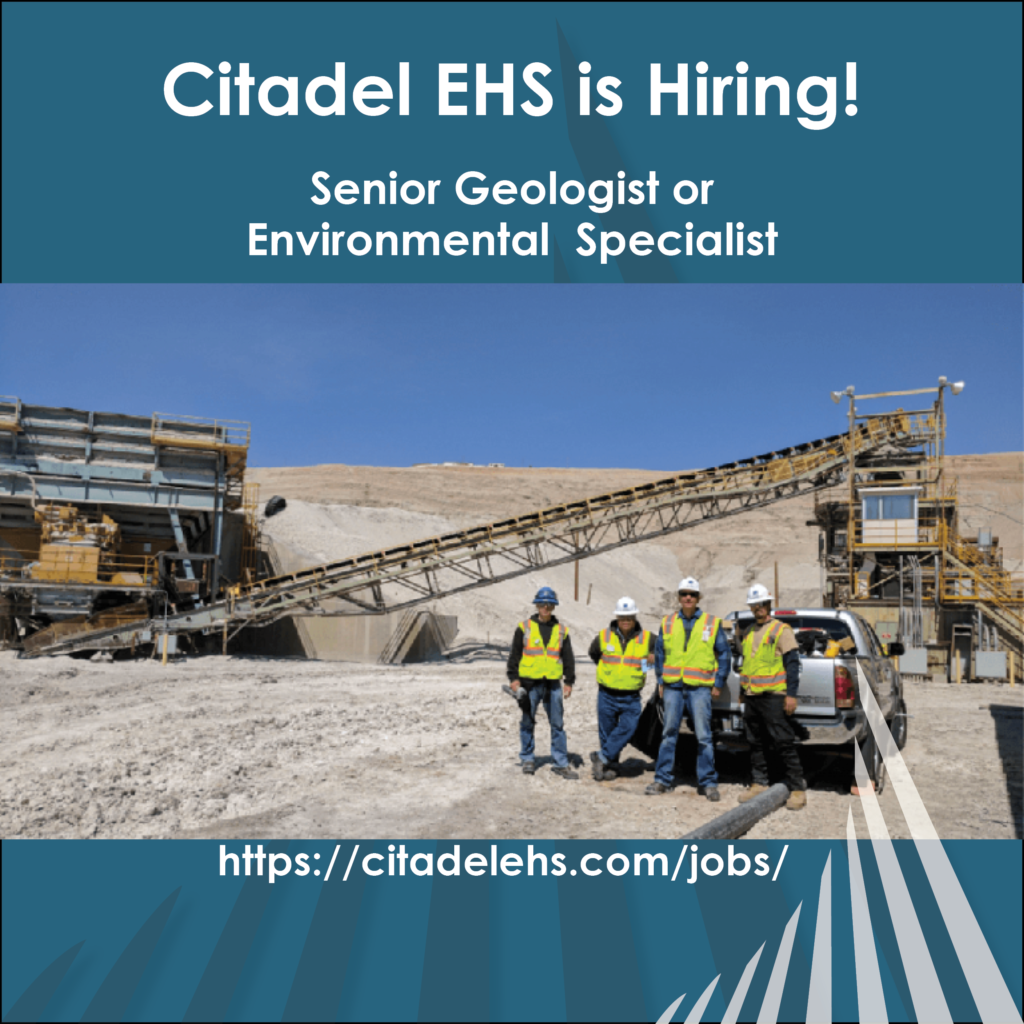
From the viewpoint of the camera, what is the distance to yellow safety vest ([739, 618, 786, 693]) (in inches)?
251

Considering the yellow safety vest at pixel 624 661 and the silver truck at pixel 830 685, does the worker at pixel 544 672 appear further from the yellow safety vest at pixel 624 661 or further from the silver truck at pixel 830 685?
the silver truck at pixel 830 685

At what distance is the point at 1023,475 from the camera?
61031 millimetres

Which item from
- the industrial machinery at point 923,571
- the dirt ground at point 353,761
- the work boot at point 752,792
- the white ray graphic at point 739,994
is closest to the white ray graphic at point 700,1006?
the white ray graphic at point 739,994

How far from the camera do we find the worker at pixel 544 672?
710 cm

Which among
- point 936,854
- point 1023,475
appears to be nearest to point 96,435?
point 936,854

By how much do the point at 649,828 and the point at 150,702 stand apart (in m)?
8.24

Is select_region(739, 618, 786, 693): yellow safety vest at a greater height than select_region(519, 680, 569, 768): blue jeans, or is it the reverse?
select_region(739, 618, 786, 693): yellow safety vest

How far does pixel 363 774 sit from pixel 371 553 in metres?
14.1

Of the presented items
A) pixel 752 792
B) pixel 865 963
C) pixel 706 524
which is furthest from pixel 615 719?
pixel 706 524

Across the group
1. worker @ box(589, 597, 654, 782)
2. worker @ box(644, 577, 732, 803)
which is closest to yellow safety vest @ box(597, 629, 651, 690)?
worker @ box(589, 597, 654, 782)

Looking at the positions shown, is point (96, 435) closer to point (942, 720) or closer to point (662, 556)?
point (942, 720)

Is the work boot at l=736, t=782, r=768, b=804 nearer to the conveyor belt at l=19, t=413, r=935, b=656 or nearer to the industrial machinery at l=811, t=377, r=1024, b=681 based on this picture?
the industrial machinery at l=811, t=377, r=1024, b=681

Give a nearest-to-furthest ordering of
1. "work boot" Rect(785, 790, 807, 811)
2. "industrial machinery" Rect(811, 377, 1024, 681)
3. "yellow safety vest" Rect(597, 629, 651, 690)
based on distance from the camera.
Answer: "work boot" Rect(785, 790, 807, 811)
"yellow safety vest" Rect(597, 629, 651, 690)
"industrial machinery" Rect(811, 377, 1024, 681)

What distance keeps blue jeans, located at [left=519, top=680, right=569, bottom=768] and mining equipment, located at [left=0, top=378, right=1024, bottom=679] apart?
1324 centimetres
